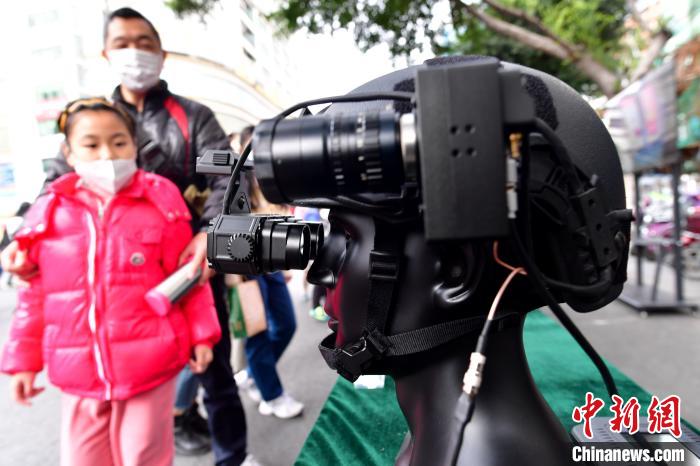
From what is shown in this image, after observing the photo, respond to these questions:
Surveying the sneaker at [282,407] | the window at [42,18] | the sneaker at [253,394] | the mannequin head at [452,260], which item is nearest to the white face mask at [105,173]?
the mannequin head at [452,260]

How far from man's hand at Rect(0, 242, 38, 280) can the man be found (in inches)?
18.7

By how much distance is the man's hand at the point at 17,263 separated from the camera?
132 cm

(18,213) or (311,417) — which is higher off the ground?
(18,213)

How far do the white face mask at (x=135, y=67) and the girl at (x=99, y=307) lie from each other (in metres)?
0.41

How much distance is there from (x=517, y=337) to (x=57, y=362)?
1.43 m

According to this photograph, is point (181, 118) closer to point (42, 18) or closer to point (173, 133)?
point (173, 133)

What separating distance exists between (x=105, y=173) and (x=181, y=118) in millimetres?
571

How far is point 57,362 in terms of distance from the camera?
1322mm

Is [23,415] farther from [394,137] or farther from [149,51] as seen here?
[394,137]

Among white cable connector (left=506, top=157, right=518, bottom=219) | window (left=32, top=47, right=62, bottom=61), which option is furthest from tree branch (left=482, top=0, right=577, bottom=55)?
window (left=32, top=47, right=62, bottom=61)

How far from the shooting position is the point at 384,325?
75 cm

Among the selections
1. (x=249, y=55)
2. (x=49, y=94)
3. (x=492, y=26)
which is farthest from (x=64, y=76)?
(x=492, y=26)

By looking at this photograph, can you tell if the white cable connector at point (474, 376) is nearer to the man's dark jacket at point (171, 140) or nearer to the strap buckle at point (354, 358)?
the strap buckle at point (354, 358)

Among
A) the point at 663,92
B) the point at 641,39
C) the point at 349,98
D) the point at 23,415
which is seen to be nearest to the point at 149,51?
the point at 349,98
